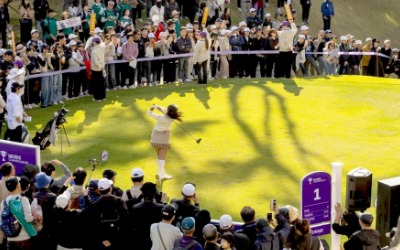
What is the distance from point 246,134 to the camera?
2058 centimetres

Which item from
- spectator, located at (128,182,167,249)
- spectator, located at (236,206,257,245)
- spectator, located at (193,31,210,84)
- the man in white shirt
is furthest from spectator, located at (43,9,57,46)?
spectator, located at (236,206,257,245)

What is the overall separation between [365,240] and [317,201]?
1.46 metres

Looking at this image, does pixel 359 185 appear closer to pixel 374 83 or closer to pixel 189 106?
pixel 189 106

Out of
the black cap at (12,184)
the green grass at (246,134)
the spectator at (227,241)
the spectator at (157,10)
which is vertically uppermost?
the spectator at (157,10)

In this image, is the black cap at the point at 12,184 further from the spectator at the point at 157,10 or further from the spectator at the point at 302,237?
the spectator at the point at 157,10

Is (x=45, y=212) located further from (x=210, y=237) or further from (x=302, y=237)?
(x=302, y=237)

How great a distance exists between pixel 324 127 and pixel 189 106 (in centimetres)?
396

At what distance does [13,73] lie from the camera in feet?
65.1

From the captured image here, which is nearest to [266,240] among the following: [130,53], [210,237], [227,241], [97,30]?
[227,241]

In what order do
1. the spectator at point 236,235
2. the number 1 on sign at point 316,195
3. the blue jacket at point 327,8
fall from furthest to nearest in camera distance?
the blue jacket at point 327,8
the number 1 on sign at point 316,195
the spectator at point 236,235

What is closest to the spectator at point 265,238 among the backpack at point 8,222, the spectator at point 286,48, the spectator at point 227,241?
the spectator at point 227,241

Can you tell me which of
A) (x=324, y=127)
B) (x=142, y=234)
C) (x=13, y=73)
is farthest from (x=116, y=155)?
(x=142, y=234)

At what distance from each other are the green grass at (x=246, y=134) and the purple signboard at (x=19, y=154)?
3257 mm

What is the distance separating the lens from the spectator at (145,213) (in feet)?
38.5
